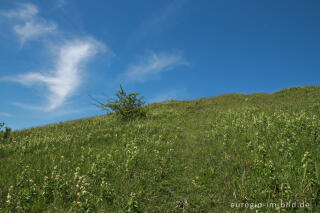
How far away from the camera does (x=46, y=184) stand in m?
5.49

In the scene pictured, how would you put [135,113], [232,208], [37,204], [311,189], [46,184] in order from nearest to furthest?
[311,189] < [232,208] < [37,204] < [46,184] < [135,113]

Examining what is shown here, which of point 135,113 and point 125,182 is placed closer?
point 125,182

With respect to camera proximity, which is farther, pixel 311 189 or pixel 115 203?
pixel 115 203

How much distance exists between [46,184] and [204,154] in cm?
586

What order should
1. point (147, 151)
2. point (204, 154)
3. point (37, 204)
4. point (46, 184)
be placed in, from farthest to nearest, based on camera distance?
point (147, 151), point (204, 154), point (46, 184), point (37, 204)

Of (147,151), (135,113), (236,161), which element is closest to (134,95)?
(135,113)

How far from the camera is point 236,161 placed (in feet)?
22.7

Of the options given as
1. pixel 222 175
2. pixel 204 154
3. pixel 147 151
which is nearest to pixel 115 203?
pixel 222 175

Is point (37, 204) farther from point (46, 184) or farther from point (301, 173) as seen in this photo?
point (301, 173)

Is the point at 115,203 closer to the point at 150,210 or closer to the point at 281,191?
the point at 150,210

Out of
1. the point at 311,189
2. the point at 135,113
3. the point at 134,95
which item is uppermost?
Answer: the point at 134,95

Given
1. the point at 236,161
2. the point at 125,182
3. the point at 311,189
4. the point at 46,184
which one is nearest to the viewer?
the point at 311,189

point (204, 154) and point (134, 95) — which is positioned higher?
point (134, 95)

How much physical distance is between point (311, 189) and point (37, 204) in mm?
6554
